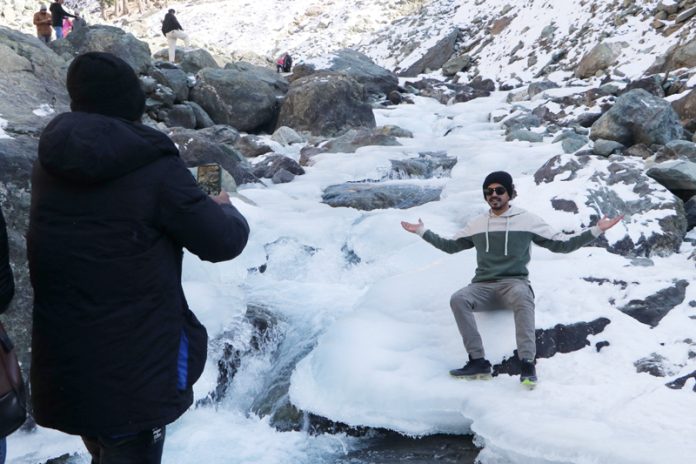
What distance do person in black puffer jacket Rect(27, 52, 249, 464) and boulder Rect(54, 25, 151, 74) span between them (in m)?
13.1

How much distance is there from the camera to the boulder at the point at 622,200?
6.26 metres

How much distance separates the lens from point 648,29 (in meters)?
15.8

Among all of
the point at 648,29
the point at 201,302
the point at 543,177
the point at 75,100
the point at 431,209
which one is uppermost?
the point at 648,29

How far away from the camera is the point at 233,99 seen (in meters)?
14.6

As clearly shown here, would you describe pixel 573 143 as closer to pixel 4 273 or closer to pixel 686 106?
pixel 686 106

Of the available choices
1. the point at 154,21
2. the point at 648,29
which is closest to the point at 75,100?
the point at 648,29

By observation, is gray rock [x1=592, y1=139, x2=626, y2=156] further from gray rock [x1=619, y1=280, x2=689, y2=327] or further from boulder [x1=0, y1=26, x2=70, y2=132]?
boulder [x1=0, y1=26, x2=70, y2=132]

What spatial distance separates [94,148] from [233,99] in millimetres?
13123

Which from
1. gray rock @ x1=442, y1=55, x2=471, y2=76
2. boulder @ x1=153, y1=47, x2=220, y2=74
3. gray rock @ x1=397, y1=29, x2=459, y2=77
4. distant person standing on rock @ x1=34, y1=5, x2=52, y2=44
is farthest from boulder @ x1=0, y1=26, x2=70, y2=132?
gray rock @ x1=397, y1=29, x2=459, y2=77

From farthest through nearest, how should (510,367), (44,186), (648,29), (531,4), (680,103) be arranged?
(531,4) → (648,29) → (680,103) → (510,367) → (44,186)

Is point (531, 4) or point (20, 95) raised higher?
point (531, 4)

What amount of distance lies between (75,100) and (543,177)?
19.9ft

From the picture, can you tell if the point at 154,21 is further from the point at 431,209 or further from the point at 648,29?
the point at 431,209

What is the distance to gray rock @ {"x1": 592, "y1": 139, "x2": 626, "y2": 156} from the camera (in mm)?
9141
